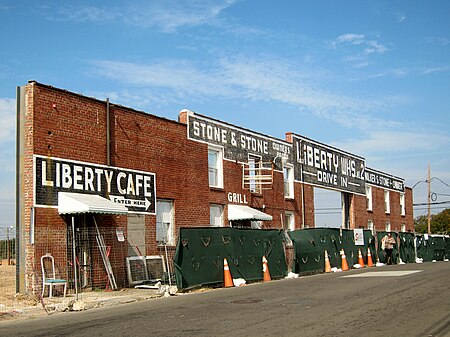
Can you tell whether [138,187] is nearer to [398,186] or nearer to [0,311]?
[0,311]

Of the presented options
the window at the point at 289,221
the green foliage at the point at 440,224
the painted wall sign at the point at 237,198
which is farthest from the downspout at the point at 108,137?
the green foliage at the point at 440,224

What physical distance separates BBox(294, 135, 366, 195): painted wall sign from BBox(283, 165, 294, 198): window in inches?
16.2

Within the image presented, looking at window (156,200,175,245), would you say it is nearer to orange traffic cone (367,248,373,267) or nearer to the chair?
the chair

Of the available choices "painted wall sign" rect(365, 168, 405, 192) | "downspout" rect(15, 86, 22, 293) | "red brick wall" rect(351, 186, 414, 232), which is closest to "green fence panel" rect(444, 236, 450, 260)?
"red brick wall" rect(351, 186, 414, 232)

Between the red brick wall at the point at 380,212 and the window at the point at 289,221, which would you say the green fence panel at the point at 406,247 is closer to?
the red brick wall at the point at 380,212

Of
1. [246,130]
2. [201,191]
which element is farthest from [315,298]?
[246,130]

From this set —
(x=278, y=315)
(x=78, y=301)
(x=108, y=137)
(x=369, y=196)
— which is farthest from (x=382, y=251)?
Answer: (x=278, y=315)

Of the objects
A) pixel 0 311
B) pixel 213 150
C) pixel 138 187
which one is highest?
pixel 213 150

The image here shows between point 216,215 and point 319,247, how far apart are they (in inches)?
186

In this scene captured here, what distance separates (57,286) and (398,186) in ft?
133

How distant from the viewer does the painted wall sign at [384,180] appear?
47.1 meters

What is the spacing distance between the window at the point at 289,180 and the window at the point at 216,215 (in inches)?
277

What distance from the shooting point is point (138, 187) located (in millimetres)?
22375

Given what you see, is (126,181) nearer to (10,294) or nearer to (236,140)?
(10,294)
